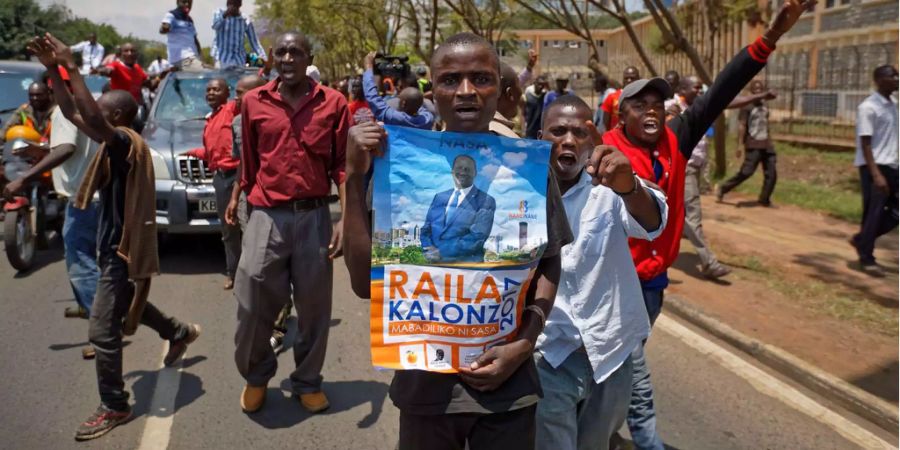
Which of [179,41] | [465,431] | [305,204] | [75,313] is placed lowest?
[75,313]

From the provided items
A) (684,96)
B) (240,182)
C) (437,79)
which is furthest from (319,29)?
(437,79)

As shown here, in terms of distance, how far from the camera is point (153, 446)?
3.97 meters

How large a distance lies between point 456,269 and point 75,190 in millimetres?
3762

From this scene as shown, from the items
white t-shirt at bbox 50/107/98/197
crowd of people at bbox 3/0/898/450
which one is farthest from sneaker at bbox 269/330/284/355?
white t-shirt at bbox 50/107/98/197

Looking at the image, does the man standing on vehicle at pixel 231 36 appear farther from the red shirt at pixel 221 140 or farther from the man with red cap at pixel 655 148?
the man with red cap at pixel 655 148

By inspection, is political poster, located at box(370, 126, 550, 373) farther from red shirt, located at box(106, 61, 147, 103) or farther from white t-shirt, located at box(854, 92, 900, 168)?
red shirt, located at box(106, 61, 147, 103)

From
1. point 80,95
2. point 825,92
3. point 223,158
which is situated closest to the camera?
point 80,95

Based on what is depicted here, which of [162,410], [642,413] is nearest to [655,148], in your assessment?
[642,413]

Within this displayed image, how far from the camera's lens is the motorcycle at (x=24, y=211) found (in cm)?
692

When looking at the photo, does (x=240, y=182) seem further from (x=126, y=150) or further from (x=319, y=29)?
(x=319, y=29)

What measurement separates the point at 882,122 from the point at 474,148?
21.8 feet

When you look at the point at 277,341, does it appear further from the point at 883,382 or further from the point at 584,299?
the point at 883,382

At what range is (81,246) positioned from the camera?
5.10 metres

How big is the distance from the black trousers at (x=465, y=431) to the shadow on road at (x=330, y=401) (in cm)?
207
